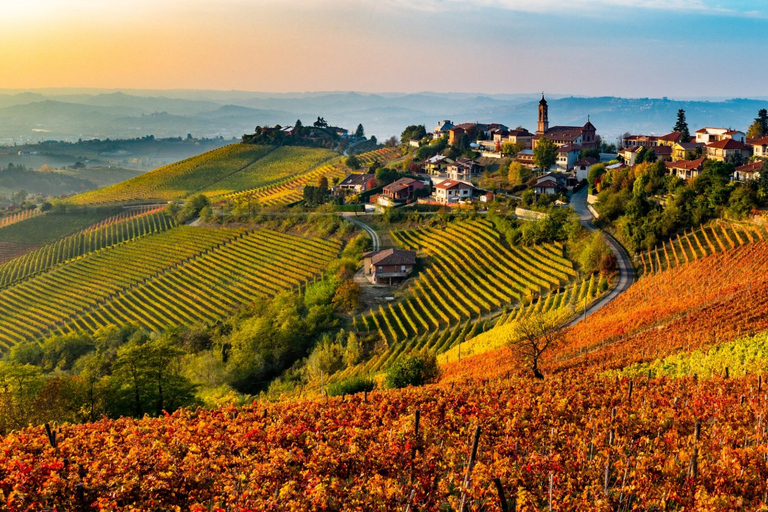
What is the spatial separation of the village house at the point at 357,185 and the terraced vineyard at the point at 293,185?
6350mm

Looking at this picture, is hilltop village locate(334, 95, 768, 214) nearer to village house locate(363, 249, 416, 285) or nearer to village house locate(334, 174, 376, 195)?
village house locate(334, 174, 376, 195)

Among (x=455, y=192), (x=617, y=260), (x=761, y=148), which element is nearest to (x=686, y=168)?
(x=761, y=148)

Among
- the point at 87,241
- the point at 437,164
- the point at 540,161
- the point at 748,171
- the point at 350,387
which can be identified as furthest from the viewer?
the point at 437,164

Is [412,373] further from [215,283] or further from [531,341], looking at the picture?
[215,283]

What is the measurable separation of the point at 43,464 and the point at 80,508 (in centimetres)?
162

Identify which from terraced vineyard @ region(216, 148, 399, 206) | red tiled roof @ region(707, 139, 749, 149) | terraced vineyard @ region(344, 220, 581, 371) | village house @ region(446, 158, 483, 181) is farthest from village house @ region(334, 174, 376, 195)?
red tiled roof @ region(707, 139, 749, 149)

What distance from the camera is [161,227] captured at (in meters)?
77.1

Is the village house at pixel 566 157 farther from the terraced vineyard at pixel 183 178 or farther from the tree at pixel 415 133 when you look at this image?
the terraced vineyard at pixel 183 178

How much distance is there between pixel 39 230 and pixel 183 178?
93.3ft

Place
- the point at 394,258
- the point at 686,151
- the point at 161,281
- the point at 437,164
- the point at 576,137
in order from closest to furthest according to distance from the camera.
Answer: the point at 394,258 < the point at 161,281 < the point at 686,151 < the point at 576,137 < the point at 437,164

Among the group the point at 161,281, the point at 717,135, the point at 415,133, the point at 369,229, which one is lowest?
the point at 161,281

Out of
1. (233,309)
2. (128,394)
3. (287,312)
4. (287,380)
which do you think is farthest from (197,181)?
(128,394)

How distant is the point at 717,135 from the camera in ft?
218

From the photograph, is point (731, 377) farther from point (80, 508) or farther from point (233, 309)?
point (233, 309)
